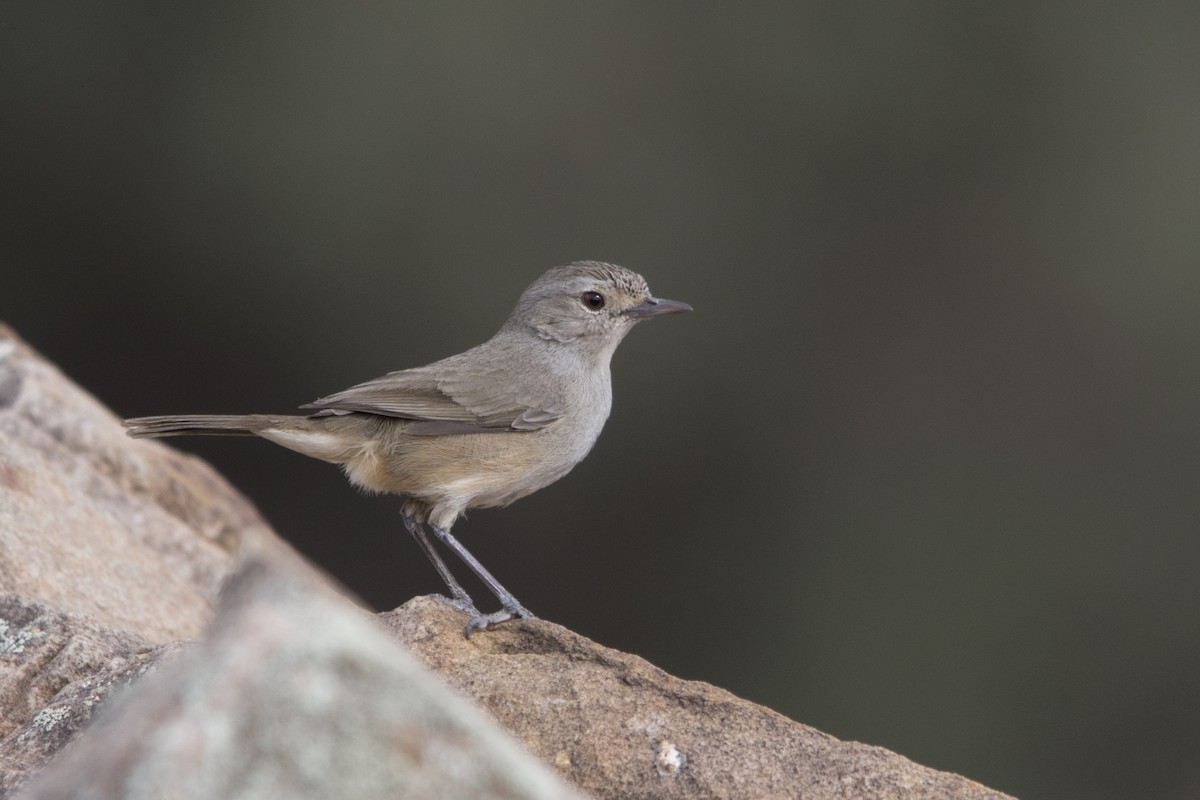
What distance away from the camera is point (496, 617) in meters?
4.23

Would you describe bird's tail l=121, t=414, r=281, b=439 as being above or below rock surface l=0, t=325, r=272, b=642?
above

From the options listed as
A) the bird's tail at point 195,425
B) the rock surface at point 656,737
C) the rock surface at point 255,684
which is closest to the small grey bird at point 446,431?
the bird's tail at point 195,425

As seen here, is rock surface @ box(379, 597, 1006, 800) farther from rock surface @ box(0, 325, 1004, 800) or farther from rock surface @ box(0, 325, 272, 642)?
rock surface @ box(0, 325, 272, 642)

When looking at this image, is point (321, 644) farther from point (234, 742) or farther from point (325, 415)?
point (325, 415)

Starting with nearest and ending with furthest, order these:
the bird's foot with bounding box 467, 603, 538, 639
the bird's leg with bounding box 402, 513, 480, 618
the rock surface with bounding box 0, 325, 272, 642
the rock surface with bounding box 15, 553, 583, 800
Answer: the rock surface with bounding box 15, 553, 583, 800 → the bird's foot with bounding box 467, 603, 538, 639 → the rock surface with bounding box 0, 325, 272, 642 → the bird's leg with bounding box 402, 513, 480, 618

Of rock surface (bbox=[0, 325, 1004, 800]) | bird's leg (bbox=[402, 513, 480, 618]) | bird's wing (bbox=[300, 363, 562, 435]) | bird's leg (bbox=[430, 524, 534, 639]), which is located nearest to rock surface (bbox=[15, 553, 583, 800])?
rock surface (bbox=[0, 325, 1004, 800])

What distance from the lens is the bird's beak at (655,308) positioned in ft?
18.9

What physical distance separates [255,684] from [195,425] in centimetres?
353

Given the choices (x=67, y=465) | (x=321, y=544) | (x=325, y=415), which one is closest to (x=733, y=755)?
(x=325, y=415)

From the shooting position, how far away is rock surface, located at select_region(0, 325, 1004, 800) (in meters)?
1.60

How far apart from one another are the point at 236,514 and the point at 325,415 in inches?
54.5

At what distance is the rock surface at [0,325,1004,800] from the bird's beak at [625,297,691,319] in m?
1.94

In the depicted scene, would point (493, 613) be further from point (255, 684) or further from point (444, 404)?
point (255, 684)

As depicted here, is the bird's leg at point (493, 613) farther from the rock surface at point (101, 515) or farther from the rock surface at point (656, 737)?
the rock surface at point (101, 515)
